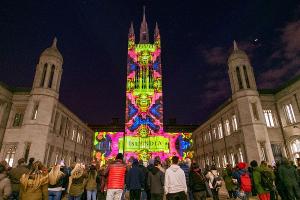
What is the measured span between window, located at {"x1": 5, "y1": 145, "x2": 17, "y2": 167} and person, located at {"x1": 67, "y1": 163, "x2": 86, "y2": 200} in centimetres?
2094

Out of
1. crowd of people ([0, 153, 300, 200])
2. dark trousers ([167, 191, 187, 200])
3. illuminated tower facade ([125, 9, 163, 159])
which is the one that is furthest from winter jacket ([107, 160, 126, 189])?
illuminated tower facade ([125, 9, 163, 159])

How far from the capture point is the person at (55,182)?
7473mm

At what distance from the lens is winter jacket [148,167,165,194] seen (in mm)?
8070

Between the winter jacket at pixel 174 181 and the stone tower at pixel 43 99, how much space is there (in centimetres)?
2189

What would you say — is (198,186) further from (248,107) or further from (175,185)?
(248,107)

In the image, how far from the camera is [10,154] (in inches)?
976

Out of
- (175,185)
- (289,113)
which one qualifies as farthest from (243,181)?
(289,113)

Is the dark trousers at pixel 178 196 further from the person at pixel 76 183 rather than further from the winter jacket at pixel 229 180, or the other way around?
the winter jacket at pixel 229 180

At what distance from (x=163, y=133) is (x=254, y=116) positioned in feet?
79.2

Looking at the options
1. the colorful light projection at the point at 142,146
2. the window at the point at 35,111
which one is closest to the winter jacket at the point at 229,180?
the window at the point at 35,111

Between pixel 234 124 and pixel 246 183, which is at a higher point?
pixel 234 124

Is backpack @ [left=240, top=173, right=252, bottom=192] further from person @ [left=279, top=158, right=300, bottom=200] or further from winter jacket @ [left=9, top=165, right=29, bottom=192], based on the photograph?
winter jacket @ [left=9, top=165, right=29, bottom=192]

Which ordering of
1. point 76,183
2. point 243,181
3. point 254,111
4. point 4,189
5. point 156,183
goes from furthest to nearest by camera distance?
point 254,111, point 243,181, point 76,183, point 156,183, point 4,189

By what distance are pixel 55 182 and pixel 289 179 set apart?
9.27 m
